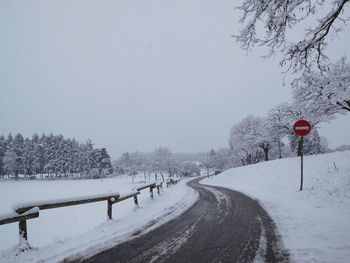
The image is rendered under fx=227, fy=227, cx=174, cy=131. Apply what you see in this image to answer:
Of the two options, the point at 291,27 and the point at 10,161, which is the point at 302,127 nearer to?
the point at 291,27

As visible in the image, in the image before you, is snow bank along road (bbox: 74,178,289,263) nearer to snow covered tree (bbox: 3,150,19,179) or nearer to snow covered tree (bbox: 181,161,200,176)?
snow covered tree (bbox: 3,150,19,179)

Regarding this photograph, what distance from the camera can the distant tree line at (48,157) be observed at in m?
97.2

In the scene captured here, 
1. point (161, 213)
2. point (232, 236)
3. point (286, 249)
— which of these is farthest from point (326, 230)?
point (161, 213)

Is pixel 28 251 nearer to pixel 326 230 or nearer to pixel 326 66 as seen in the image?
pixel 326 230

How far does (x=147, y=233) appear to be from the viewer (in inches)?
250

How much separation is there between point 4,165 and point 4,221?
11313 cm

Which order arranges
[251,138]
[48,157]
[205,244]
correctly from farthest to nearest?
[48,157], [251,138], [205,244]

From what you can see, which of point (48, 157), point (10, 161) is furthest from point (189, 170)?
point (10, 161)

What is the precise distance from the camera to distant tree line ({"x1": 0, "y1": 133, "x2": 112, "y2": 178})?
97.2 meters

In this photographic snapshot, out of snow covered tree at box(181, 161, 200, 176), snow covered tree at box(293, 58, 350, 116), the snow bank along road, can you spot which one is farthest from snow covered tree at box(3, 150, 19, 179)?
the snow bank along road

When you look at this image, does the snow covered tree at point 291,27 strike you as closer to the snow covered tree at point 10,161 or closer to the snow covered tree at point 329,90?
the snow covered tree at point 329,90

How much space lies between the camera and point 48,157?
4018 inches

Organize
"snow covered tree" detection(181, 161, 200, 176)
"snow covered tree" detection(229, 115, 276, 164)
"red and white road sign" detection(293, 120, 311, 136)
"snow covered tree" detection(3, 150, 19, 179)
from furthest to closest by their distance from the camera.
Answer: "snow covered tree" detection(181, 161, 200, 176), "snow covered tree" detection(3, 150, 19, 179), "snow covered tree" detection(229, 115, 276, 164), "red and white road sign" detection(293, 120, 311, 136)

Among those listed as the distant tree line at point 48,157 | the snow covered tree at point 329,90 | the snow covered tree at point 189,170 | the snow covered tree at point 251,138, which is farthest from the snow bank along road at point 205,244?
the snow covered tree at point 189,170
